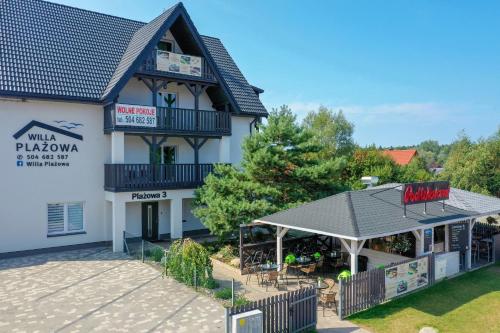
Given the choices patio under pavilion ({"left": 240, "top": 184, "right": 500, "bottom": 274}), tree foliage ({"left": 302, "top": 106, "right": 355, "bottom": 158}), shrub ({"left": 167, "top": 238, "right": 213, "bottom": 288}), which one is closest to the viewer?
patio under pavilion ({"left": 240, "top": 184, "right": 500, "bottom": 274})

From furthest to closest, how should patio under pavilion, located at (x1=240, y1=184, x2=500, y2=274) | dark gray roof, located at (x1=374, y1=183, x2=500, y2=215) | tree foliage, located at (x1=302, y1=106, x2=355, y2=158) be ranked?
1. tree foliage, located at (x1=302, y1=106, x2=355, y2=158)
2. dark gray roof, located at (x1=374, y1=183, x2=500, y2=215)
3. patio under pavilion, located at (x1=240, y1=184, x2=500, y2=274)

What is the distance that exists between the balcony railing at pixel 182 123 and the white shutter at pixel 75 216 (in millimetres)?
4224

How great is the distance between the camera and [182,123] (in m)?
21.9

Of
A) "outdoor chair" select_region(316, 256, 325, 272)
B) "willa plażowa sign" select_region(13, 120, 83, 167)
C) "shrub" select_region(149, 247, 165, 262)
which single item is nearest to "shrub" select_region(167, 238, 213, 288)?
"shrub" select_region(149, 247, 165, 262)

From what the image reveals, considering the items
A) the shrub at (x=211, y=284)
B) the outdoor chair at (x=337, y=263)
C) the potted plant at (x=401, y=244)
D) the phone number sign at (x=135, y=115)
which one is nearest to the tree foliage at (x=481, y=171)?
the potted plant at (x=401, y=244)

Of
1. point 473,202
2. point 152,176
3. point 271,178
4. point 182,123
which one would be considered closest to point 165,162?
point 152,176

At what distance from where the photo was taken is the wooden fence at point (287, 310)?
32.6 feet

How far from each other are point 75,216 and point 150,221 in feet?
13.5

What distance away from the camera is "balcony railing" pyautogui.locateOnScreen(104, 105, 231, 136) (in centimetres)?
2014

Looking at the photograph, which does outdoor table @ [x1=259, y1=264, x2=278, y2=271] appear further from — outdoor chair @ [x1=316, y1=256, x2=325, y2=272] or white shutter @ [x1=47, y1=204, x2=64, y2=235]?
white shutter @ [x1=47, y1=204, x2=64, y2=235]

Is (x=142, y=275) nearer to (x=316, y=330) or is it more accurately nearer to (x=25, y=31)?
(x=316, y=330)

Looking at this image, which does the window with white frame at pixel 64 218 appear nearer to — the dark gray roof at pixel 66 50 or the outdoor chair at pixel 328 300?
the dark gray roof at pixel 66 50

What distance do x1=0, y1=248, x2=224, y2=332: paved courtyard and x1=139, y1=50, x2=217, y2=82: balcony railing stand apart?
1009 cm

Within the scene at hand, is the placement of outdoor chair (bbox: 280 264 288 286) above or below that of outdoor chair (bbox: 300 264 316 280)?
below
